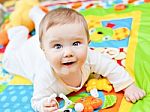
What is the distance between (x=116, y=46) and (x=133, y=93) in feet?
0.83

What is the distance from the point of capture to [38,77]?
0.91 metres

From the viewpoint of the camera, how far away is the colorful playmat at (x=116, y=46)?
3.05 ft

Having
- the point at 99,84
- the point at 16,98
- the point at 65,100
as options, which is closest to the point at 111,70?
the point at 99,84

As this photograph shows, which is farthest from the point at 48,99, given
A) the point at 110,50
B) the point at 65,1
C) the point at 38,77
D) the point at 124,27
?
the point at 65,1

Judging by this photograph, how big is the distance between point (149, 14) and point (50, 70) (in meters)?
0.50

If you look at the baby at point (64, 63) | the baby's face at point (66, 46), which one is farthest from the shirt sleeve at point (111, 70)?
the baby's face at point (66, 46)

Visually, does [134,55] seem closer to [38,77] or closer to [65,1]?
[38,77]

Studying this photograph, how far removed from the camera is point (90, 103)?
2.89 feet

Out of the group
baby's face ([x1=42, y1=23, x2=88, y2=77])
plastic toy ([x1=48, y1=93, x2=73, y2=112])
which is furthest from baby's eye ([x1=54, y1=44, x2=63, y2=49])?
plastic toy ([x1=48, y1=93, x2=73, y2=112])

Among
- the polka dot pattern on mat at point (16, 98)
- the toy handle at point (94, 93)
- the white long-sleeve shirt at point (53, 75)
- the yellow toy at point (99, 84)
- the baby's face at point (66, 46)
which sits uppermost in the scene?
the baby's face at point (66, 46)

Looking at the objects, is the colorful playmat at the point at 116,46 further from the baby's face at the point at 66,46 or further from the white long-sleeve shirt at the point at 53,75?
the baby's face at the point at 66,46

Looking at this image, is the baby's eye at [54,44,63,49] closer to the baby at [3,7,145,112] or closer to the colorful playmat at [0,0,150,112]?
the baby at [3,7,145,112]

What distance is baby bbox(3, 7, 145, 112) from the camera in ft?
2.69

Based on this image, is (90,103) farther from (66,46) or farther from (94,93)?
(66,46)
